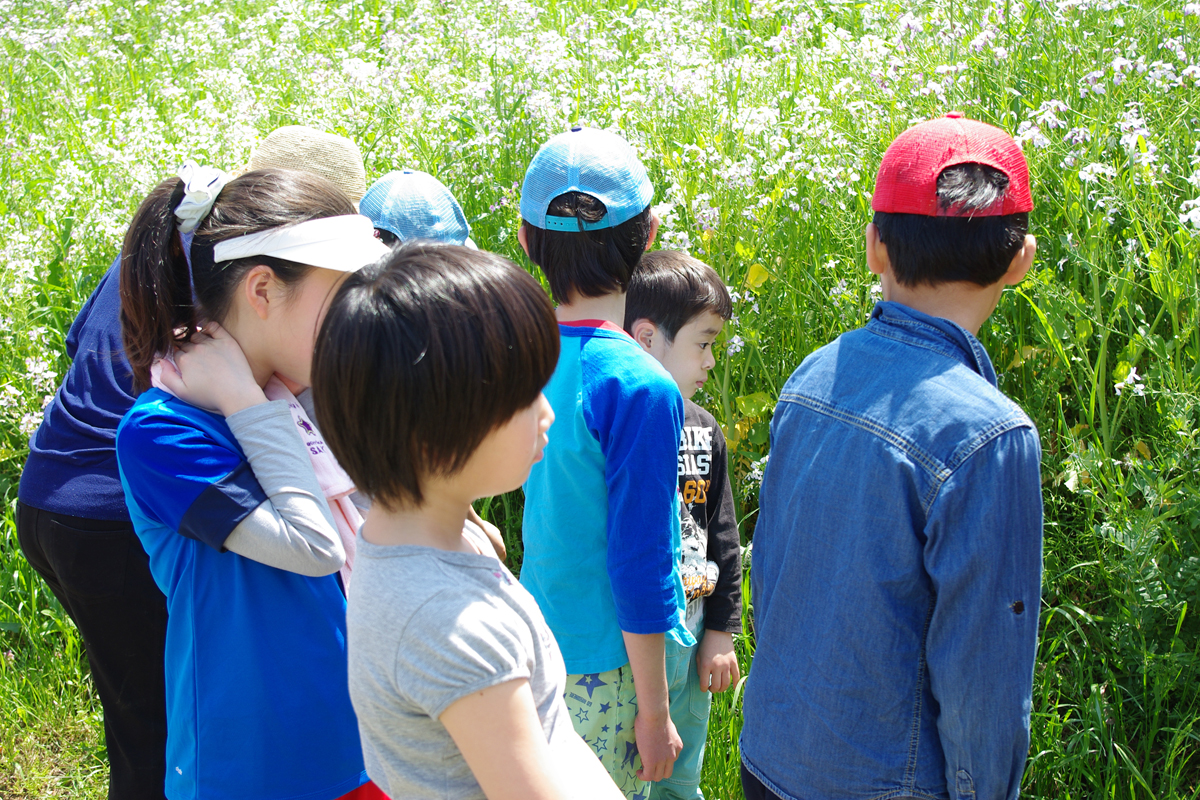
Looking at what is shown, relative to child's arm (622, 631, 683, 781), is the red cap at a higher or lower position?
higher

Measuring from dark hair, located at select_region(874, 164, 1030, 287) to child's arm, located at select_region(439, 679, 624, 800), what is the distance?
35.8 inches

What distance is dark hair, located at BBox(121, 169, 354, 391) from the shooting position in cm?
158

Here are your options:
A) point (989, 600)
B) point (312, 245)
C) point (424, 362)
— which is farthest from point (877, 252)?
point (312, 245)

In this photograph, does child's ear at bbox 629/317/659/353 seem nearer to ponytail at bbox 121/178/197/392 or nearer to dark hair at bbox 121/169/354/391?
dark hair at bbox 121/169/354/391

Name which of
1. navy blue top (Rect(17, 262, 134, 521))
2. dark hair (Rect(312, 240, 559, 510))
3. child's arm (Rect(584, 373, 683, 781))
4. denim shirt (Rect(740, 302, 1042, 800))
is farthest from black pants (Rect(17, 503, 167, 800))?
denim shirt (Rect(740, 302, 1042, 800))

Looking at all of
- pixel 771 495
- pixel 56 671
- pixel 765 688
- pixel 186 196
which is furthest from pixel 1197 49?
pixel 56 671

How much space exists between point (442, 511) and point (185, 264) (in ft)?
2.67

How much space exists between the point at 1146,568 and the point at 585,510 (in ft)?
4.64

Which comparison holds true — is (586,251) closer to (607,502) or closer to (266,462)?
(607,502)

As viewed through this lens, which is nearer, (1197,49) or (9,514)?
(1197,49)

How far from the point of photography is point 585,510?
1870 mm

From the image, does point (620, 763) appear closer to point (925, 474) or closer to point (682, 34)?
point (925, 474)

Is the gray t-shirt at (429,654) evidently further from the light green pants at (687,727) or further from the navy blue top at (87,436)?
the navy blue top at (87,436)

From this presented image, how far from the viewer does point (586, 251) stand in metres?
1.91
